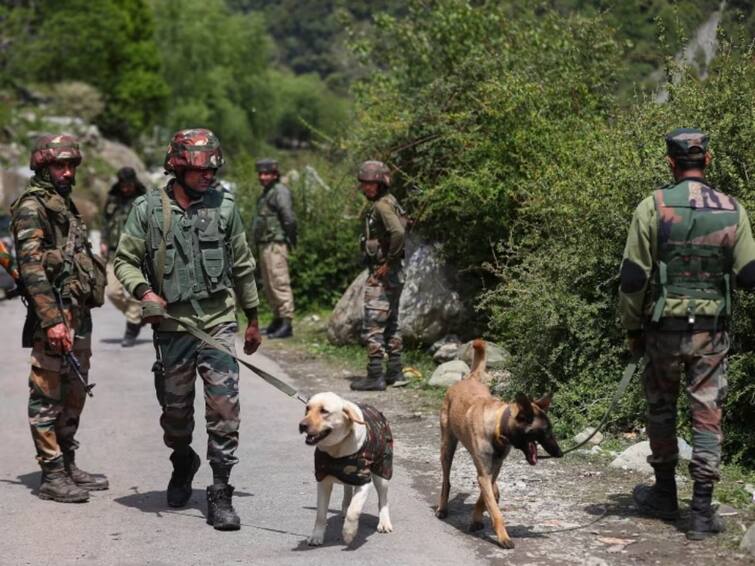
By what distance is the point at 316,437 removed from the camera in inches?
224

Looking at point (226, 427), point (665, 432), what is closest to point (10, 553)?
point (226, 427)

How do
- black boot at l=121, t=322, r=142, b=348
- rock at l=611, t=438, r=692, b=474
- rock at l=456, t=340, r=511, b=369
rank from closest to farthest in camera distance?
rock at l=611, t=438, r=692, b=474 < rock at l=456, t=340, r=511, b=369 < black boot at l=121, t=322, r=142, b=348

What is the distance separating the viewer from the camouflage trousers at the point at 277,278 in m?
14.7

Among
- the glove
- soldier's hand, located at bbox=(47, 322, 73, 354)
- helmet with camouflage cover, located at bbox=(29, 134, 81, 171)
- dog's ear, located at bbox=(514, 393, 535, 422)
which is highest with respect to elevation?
helmet with camouflage cover, located at bbox=(29, 134, 81, 171)

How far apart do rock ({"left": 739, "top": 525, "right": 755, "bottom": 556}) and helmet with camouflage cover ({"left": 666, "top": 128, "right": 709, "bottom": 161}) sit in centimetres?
200

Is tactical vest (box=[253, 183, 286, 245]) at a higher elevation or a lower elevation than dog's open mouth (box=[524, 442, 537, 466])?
higher

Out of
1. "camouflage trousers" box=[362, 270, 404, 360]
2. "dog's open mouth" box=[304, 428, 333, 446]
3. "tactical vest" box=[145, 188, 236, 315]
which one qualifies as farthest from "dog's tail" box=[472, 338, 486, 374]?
"camouflage trousers" box=[362, 270, 404, 360]

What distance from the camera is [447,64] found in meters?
13.6

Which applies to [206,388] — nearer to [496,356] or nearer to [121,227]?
[496,356]

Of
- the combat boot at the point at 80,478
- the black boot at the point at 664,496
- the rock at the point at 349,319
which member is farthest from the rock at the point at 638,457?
the rock at the point at 349,319

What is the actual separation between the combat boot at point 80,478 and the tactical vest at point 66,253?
1011 mm

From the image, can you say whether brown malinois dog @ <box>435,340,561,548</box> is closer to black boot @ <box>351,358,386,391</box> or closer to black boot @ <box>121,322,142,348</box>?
black boot @ <box>351,358,386,391</box>

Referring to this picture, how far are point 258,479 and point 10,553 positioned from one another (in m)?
1.96

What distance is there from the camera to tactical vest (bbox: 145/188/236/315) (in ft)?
21.3
